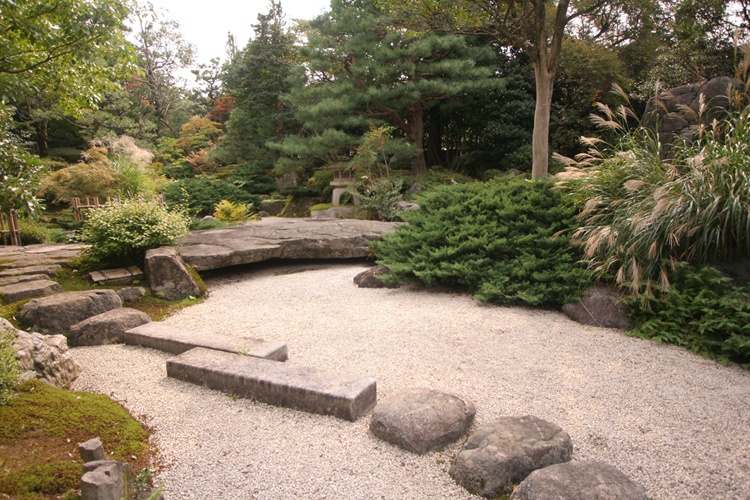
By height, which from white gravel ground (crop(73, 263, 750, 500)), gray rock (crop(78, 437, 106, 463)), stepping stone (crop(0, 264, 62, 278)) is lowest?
white gravel ground (crop(73, 263, 750, 500))

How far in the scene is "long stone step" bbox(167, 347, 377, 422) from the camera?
2406 millimetres

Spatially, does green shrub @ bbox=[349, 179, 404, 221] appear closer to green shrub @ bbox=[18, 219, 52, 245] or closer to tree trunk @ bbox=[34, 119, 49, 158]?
green shrub @ bbox=[18, 219, 52, 245]

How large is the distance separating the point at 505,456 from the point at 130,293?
3.94 metres

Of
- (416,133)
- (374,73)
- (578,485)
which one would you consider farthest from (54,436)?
(416,133)

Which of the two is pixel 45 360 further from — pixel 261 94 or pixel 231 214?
pixel 261 94

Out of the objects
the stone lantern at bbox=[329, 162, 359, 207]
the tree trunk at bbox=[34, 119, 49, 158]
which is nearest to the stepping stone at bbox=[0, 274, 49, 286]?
the stone lantern at bbox=[329, 162, 359, 207]

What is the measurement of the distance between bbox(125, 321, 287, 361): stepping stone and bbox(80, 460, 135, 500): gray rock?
132 cm

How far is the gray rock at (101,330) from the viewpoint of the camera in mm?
3545

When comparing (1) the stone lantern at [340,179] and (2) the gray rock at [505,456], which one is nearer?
(2) the gray rock at [505,456]

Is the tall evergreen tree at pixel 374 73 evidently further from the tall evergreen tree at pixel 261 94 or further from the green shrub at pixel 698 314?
the green shrub at pixel 698 314

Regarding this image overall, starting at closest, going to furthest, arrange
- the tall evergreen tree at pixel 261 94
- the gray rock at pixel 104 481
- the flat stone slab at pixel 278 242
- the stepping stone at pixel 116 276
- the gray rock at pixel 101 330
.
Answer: the gray rock at pixel 104 481 → the gray rock at pixel 101 330 → the stepping stone at pixel 116 276 → the flat stone slab at pixel 278 242 → the tall evergreen tree at pixel 261 94

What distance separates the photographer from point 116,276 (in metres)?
4.77

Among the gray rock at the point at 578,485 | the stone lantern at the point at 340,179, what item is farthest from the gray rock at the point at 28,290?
the stone lantern at the point at 340,179

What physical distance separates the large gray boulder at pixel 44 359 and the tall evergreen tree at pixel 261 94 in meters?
13.5
